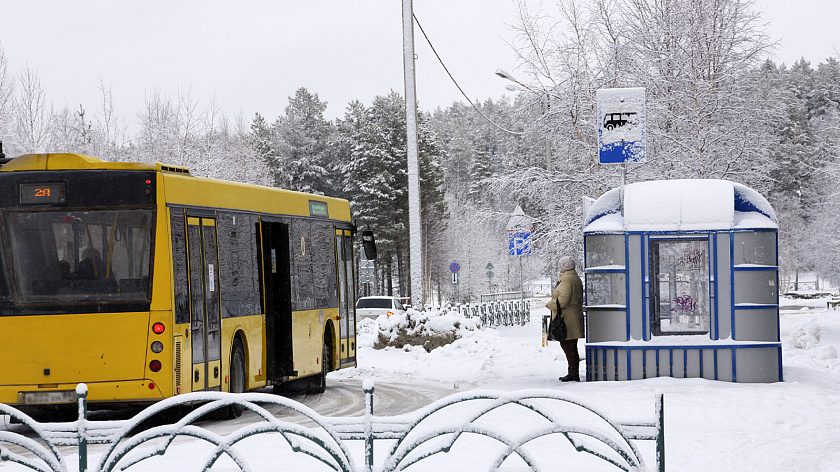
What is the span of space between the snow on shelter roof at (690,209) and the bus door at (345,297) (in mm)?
4621

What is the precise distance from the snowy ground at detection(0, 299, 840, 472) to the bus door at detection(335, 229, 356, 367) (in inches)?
54.7

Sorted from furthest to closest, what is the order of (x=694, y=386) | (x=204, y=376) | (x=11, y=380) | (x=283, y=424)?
(x=694, y=386)
(x=204, y=376)
(x=11, y=380)
(x=283, y=424)

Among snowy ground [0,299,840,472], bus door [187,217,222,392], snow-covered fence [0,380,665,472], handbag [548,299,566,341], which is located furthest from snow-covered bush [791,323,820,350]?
snow-covered fence [0,380,665,472]

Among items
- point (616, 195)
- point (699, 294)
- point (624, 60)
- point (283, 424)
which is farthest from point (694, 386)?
point (624, 60)

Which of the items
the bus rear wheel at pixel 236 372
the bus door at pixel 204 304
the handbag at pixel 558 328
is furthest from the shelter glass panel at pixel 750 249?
the bus door at pixel 204 304

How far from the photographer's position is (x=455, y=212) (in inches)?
3548

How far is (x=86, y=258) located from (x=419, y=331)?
13287mm

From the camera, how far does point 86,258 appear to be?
37.4 feet

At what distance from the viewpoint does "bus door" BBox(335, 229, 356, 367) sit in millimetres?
17438

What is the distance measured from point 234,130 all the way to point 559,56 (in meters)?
50.2

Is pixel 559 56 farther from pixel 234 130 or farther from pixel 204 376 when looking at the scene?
pixel 234 130

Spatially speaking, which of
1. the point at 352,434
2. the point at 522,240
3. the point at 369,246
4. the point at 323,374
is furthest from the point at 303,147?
the point at 352,434

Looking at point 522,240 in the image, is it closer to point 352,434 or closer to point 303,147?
point 352,434

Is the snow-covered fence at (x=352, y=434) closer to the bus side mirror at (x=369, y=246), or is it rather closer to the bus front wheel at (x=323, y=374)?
the bus front wheel at (x=323, y=374)
